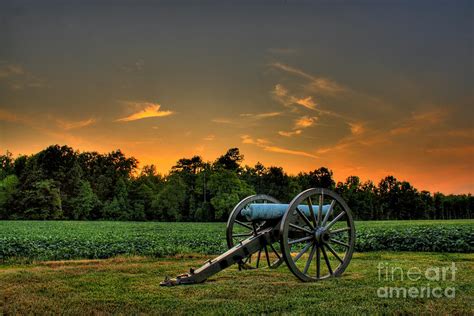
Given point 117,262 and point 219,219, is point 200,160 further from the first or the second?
point 117,262

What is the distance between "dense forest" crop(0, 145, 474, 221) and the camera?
5634 cm

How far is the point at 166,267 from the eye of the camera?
11.1 m

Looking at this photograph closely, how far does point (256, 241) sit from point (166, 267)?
3251mm

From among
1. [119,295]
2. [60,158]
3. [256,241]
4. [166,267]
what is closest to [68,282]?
[119,295]

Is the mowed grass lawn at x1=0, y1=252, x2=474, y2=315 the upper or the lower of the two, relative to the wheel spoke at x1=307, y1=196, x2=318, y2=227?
lower


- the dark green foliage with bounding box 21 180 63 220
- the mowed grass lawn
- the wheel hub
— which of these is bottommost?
the mowed grass lawn

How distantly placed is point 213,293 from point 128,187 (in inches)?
2486

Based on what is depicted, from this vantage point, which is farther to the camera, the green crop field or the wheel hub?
the wheel hub

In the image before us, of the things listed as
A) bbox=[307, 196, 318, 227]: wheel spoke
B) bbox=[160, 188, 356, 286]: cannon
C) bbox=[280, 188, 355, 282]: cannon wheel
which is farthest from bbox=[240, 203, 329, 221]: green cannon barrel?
bbox=[307, 196, 318, 227]: wheel spoke

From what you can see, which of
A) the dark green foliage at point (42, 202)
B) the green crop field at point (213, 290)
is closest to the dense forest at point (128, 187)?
the dark green foliage at point (42, 202)

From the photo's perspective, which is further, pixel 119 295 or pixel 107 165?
pixel 107 165

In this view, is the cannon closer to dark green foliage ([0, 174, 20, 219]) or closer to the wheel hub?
the wheel hub

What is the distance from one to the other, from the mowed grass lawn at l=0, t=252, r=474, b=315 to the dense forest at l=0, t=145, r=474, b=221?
136 feet

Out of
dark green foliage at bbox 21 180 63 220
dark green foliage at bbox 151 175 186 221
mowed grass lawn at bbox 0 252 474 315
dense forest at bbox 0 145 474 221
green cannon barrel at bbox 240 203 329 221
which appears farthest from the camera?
dark green foliage at bbox 21 180 63 220
